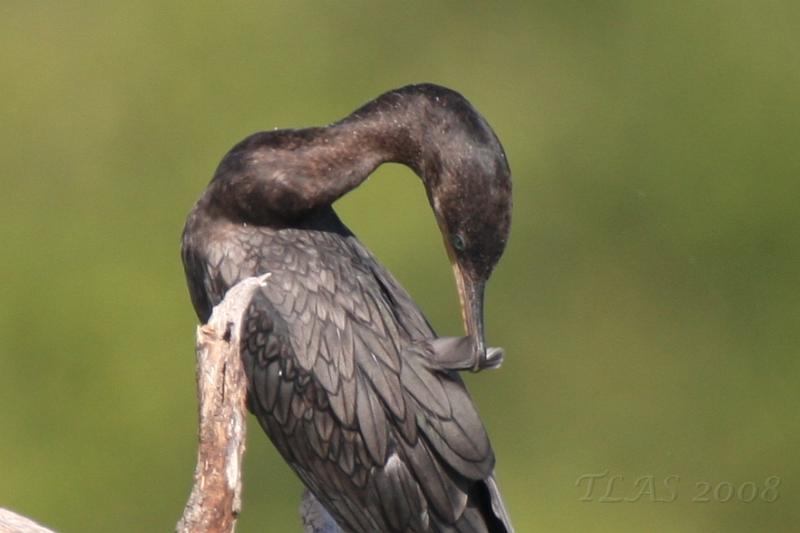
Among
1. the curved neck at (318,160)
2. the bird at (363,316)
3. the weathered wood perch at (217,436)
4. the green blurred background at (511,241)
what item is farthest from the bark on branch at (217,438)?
the green blurred background at (511,241)

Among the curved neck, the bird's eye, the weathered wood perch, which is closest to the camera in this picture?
the weathered wood perch

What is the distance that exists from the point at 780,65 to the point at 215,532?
10241 millimetres

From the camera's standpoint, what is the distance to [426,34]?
1584 centimetres

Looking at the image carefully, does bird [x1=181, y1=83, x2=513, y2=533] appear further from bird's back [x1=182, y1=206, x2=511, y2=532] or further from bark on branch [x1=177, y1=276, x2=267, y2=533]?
bark on branch [x1=177, y1=276, x2=267, y2=533]

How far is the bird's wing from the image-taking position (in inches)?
304

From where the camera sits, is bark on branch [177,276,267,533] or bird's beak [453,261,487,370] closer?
bark on branch [177,276,267,533]

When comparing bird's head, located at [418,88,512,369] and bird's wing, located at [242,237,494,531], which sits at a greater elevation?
bird's head, located at [418,88,512,369]

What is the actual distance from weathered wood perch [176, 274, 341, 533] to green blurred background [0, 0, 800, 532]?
6191 mm

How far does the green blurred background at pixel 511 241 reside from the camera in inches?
560

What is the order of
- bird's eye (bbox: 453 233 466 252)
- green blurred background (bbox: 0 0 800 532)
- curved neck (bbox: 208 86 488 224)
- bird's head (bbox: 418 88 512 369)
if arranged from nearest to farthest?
bird's head (bbox: 418 88 512 369), bird's eye (bbox: 453 233 466 252), curved neck (bbox: 208 86 488 224), green blurred background (bbox: 0 0 800 532)

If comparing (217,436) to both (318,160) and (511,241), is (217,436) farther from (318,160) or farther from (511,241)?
(511,241)

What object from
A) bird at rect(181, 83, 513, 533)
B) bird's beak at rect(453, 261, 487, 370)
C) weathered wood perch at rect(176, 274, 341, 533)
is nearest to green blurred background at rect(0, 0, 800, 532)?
bird at rect(181, 83, 513, 533)

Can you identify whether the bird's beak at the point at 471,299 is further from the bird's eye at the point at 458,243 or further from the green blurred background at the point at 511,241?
the green blurred background at the point at 511,241

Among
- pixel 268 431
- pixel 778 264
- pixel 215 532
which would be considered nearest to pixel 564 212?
pixel 778 264
